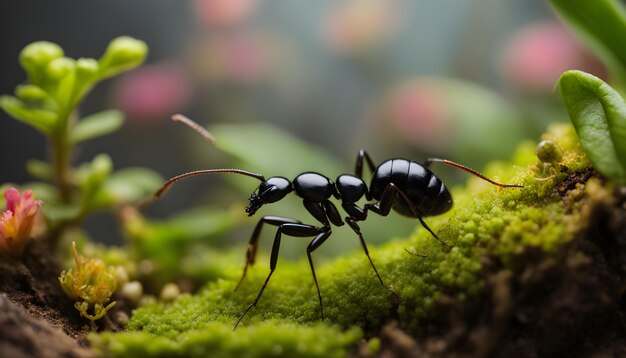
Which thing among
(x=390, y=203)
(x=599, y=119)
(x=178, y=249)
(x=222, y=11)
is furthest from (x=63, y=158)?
(x=222, y=11)

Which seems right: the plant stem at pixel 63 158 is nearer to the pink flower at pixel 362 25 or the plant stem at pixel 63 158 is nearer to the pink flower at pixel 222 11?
the pink flower at pixel 222 11

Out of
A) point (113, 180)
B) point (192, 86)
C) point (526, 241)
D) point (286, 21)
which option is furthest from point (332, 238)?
point (286, 21)

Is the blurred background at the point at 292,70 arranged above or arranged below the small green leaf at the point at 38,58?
below

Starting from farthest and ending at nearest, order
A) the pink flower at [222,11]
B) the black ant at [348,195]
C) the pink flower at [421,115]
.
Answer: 1. the pink flower at [222,11]
2. the pink flower at [421,115]
3. the black ant at [348,195]

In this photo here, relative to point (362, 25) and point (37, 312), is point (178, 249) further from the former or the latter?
point (362, 25)

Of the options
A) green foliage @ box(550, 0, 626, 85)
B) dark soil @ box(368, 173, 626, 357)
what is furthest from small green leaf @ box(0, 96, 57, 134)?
green foliage @ box(550, 0, 626, 85)

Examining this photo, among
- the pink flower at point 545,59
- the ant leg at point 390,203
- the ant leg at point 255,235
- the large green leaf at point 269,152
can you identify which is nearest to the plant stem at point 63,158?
the large green leaf at point 269,152
